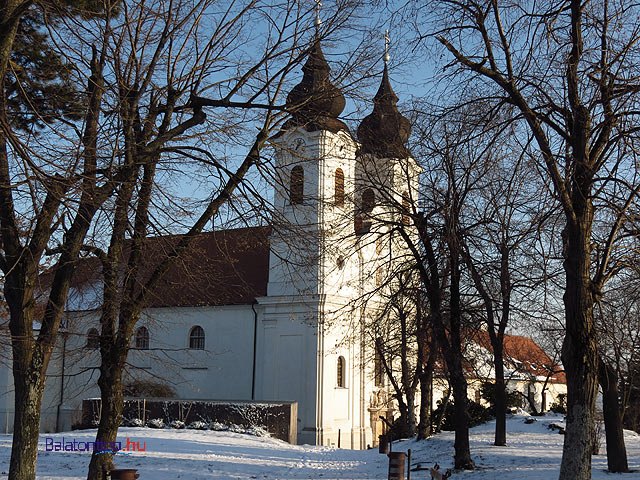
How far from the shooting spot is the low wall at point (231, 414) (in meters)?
26.2

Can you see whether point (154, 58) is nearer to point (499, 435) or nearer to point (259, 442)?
point (499, 435)

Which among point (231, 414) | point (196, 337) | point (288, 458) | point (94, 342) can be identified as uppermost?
point (196, 337)

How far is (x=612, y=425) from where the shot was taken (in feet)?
46.0

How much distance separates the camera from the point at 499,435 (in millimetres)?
18703

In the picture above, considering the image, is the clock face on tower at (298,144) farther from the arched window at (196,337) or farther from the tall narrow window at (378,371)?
the arched window at (196,337)

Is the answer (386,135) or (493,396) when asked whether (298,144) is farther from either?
(493,396)

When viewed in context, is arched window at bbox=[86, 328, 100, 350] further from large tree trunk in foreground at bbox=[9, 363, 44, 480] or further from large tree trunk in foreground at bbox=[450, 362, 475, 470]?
large tree trunk in foreground at bbox=[450, 362, 475, 470]

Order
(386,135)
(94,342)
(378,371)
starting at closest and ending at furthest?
(94,342)
(386,135)
(378,371)

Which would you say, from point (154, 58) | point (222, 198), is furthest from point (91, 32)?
point (222, 198)

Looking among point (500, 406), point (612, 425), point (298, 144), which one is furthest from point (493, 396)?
point (298, 144)

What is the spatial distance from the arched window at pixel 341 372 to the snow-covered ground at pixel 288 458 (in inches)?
452

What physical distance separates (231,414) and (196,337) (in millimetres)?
13669

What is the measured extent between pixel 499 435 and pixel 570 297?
9.64m

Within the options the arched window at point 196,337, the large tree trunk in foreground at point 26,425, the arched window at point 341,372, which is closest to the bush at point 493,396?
the arched window at point 341,372
